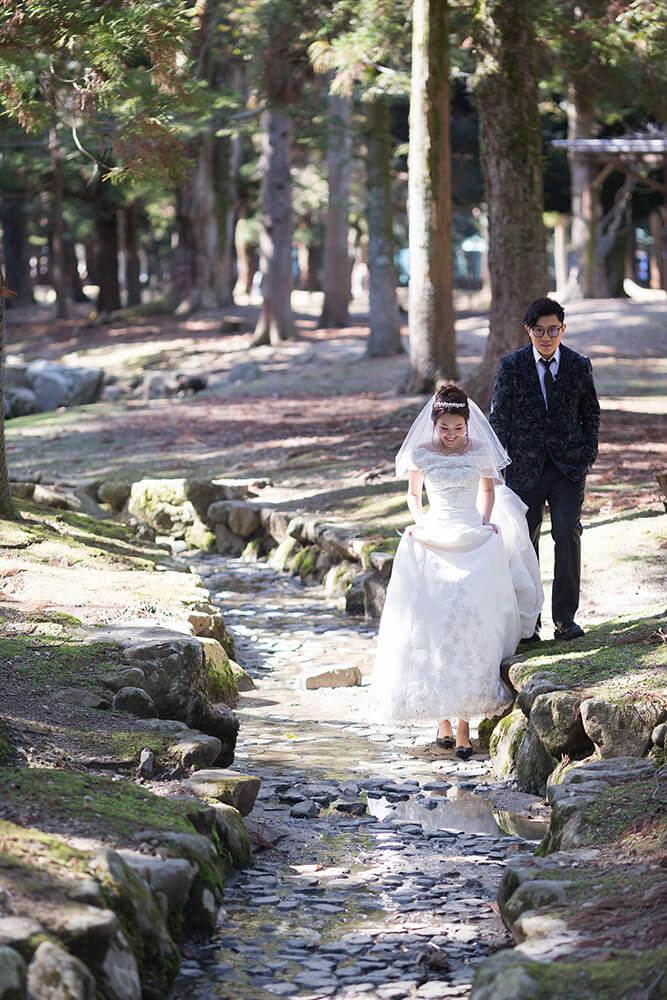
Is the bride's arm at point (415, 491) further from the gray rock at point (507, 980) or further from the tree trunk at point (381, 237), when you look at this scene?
the tree trunk at point (381, 237)

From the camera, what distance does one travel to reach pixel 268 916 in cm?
506

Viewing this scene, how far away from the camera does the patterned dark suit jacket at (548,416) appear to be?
25.0 feet

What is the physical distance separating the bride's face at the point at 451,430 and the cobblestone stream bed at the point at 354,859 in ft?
6.09

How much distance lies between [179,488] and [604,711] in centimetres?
971

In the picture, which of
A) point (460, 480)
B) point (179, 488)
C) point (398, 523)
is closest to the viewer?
point (460, 480)

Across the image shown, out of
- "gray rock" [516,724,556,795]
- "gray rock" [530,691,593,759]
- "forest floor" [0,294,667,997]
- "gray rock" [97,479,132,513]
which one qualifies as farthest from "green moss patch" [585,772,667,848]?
"gray rock" [97,479,132,513]

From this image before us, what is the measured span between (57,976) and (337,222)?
93.8ft

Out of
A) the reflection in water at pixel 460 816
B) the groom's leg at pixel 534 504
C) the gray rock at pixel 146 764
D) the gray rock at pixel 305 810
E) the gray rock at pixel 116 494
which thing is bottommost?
the reflection in water at pixel 460 816

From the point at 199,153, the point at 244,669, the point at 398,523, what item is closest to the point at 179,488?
the point at 398,523

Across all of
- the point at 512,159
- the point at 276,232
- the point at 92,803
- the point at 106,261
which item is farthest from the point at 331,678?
the point at 106,261

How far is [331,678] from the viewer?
29.8 feet

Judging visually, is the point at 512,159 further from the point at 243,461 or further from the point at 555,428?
the point at 555,428

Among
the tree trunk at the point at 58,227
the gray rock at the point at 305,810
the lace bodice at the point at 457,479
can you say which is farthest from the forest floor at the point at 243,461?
the tree trunk at the point at 58,227

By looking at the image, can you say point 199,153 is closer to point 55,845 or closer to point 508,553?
point 508,553
